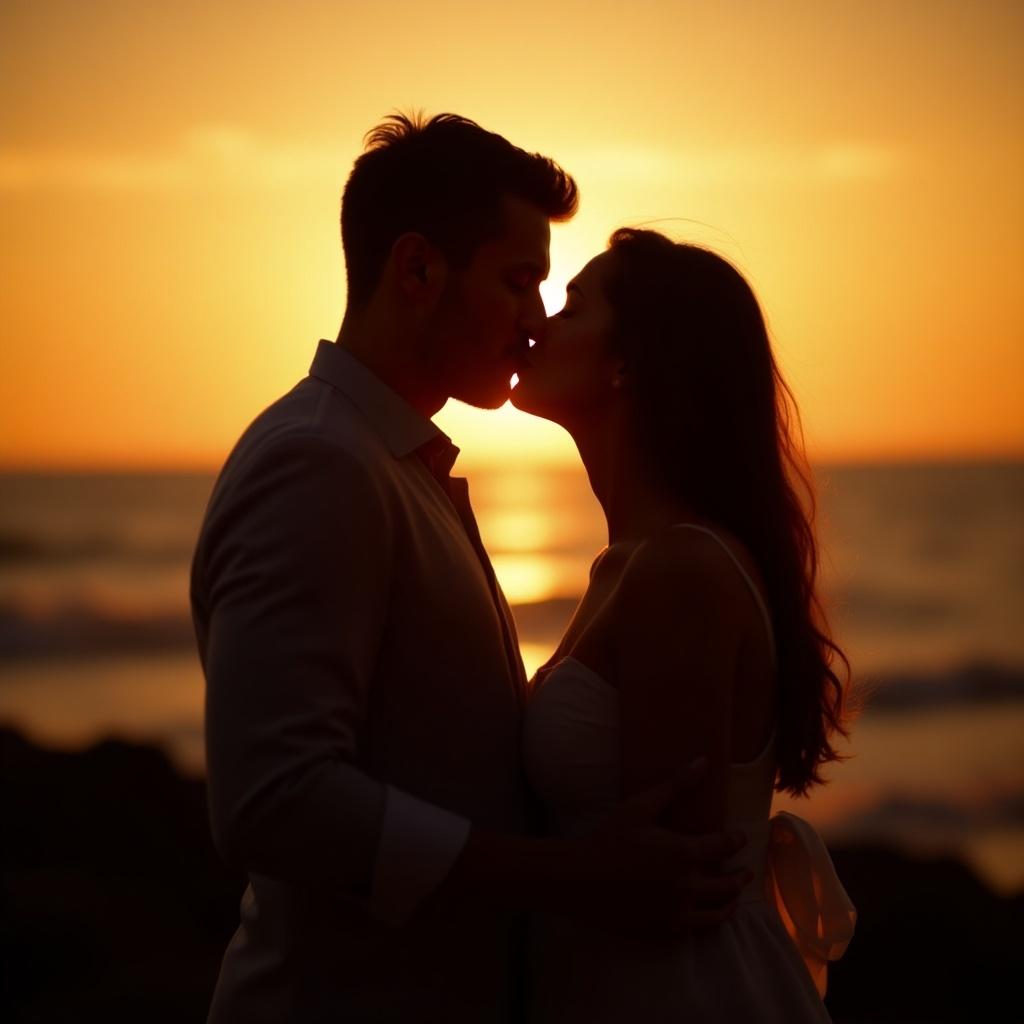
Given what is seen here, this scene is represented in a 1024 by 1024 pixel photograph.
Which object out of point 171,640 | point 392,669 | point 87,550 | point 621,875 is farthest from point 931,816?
point 87,550

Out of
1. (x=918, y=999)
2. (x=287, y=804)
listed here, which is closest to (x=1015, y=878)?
(x=918, y=999)

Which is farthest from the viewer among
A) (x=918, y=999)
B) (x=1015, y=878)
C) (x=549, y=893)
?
(x=1015, y=878)

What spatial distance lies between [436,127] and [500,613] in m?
1.14

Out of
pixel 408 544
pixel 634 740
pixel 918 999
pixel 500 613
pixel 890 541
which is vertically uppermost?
pixel 408 544

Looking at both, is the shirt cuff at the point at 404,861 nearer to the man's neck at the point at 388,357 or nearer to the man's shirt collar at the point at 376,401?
the man's shirt collar at the point at 376,401

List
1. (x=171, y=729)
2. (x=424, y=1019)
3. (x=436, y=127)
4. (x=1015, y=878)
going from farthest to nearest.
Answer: (x=171, y=729) < (x=1015, y=878) < (x=436, y=127) < (x=424, y=1019)

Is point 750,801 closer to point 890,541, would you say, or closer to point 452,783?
point 452,783

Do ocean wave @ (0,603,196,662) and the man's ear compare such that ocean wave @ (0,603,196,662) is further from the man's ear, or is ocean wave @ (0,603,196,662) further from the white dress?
the white dress

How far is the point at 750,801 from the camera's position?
2.63 meters

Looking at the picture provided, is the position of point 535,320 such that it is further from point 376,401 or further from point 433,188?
point 376,401

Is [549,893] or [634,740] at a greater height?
[634,740]

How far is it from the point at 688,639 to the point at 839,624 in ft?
29.5

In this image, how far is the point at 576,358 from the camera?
9.70ft

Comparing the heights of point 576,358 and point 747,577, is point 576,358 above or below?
above
